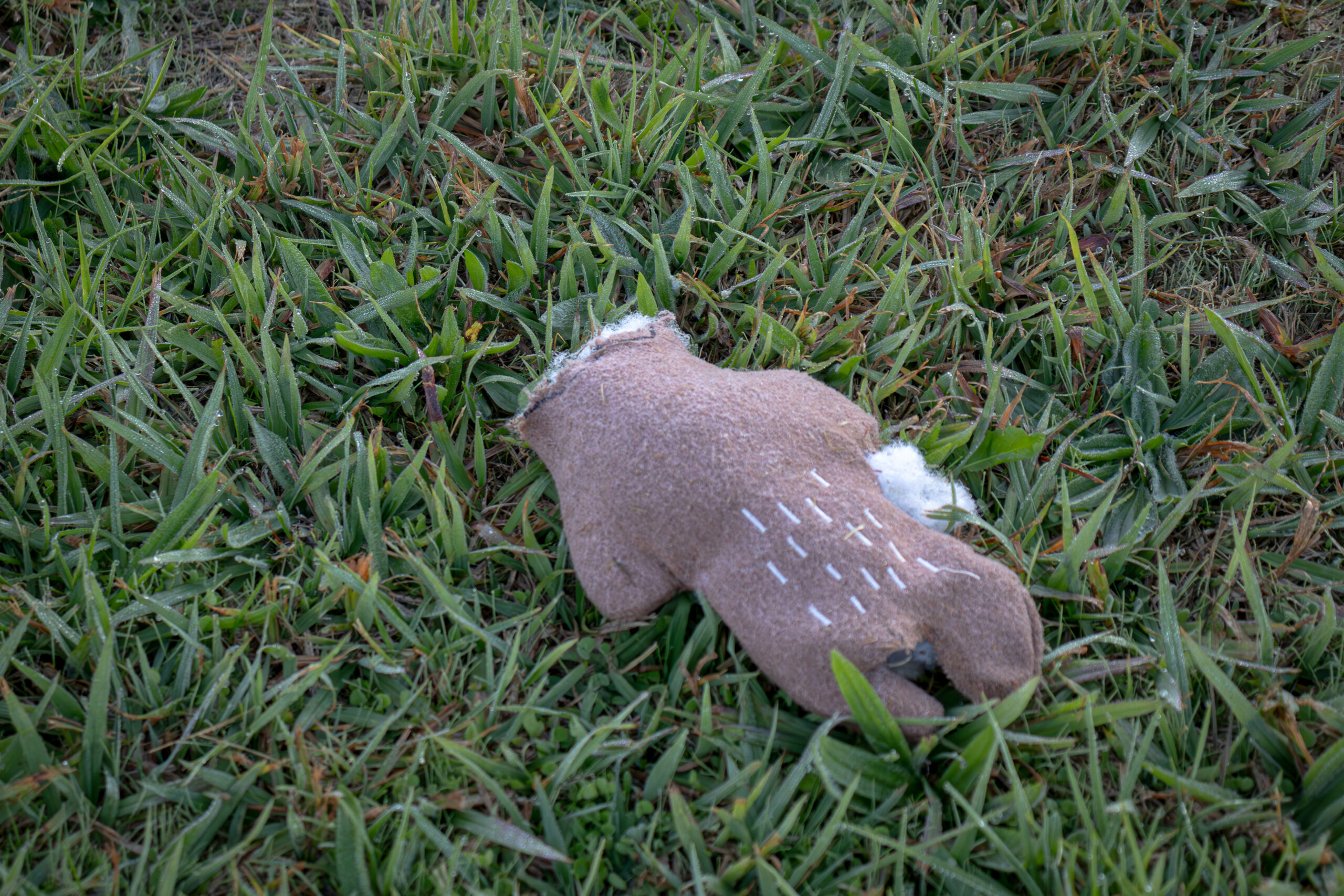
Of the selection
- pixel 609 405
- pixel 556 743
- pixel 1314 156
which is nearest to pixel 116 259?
pixel 609 405

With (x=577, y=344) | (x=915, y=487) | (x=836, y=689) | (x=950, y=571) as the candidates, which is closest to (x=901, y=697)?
(x=836, y=689)

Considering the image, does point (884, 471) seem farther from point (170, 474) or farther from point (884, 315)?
point (170, 474)

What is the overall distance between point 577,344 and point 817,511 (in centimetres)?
82

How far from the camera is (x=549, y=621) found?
5.86 ft

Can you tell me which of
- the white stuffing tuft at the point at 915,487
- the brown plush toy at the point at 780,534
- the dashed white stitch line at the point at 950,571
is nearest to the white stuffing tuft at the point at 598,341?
the brown plush toy at the point at 780,534

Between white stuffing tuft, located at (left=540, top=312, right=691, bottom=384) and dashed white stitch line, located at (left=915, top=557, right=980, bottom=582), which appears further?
white stuffing tuft, located at (left=540, top=312, right=691, bottom=384)

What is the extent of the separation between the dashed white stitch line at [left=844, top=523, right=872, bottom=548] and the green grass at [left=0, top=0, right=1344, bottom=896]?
12.9 inches

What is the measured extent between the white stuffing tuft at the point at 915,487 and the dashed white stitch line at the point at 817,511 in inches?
10.0

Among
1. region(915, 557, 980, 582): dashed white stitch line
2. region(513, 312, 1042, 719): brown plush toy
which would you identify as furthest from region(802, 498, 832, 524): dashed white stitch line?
region(915, 557, 980, 582): dashed white stitch line

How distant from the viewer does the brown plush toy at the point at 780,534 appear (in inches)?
60.0

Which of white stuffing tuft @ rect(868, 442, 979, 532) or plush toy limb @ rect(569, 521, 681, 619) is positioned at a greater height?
white stuffing tuft @ rect(868, 442, 979, 532)

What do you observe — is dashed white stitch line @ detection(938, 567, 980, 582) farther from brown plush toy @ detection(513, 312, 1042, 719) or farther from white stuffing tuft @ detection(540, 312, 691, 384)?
white stuffing tuft @ detection(540, 312, 691, 384)

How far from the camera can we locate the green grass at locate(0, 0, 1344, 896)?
153 centimetres

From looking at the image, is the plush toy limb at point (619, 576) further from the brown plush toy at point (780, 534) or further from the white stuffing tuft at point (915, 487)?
the white stuffing tuft at point (915, 487)
